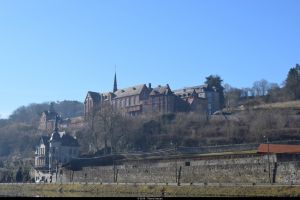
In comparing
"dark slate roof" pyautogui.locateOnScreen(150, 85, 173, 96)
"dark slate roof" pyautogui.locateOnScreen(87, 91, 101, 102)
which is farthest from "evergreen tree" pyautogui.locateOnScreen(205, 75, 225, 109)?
"dark slate roof" pyautogui.locateOnScreen(87, 91, 101, 102)

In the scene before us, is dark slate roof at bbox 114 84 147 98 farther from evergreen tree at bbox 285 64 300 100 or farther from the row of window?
evergreen tree at bbox 285 64 300 100

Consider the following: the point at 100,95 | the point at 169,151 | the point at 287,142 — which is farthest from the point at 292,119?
the point at 100,95

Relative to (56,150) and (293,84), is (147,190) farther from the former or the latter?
(293,84)

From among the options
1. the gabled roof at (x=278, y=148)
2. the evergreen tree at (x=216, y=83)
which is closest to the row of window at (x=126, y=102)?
the evergreen tree at (x=216, y=83)

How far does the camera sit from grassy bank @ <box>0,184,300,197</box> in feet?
129

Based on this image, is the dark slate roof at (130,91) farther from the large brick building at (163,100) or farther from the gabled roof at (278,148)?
the gabled roof at (278,148)

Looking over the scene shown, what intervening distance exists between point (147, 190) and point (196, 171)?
6080 mm

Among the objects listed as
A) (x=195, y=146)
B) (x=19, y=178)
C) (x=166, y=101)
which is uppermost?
(x=166, y=101)

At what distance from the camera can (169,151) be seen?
7162cm

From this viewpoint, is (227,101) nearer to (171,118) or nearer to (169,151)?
(171,118)

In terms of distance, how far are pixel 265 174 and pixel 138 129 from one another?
129 feet

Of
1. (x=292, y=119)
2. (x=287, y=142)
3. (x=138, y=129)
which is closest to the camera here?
(x=287, y=142)

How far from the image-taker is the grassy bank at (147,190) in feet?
129

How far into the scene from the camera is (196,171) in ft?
172
